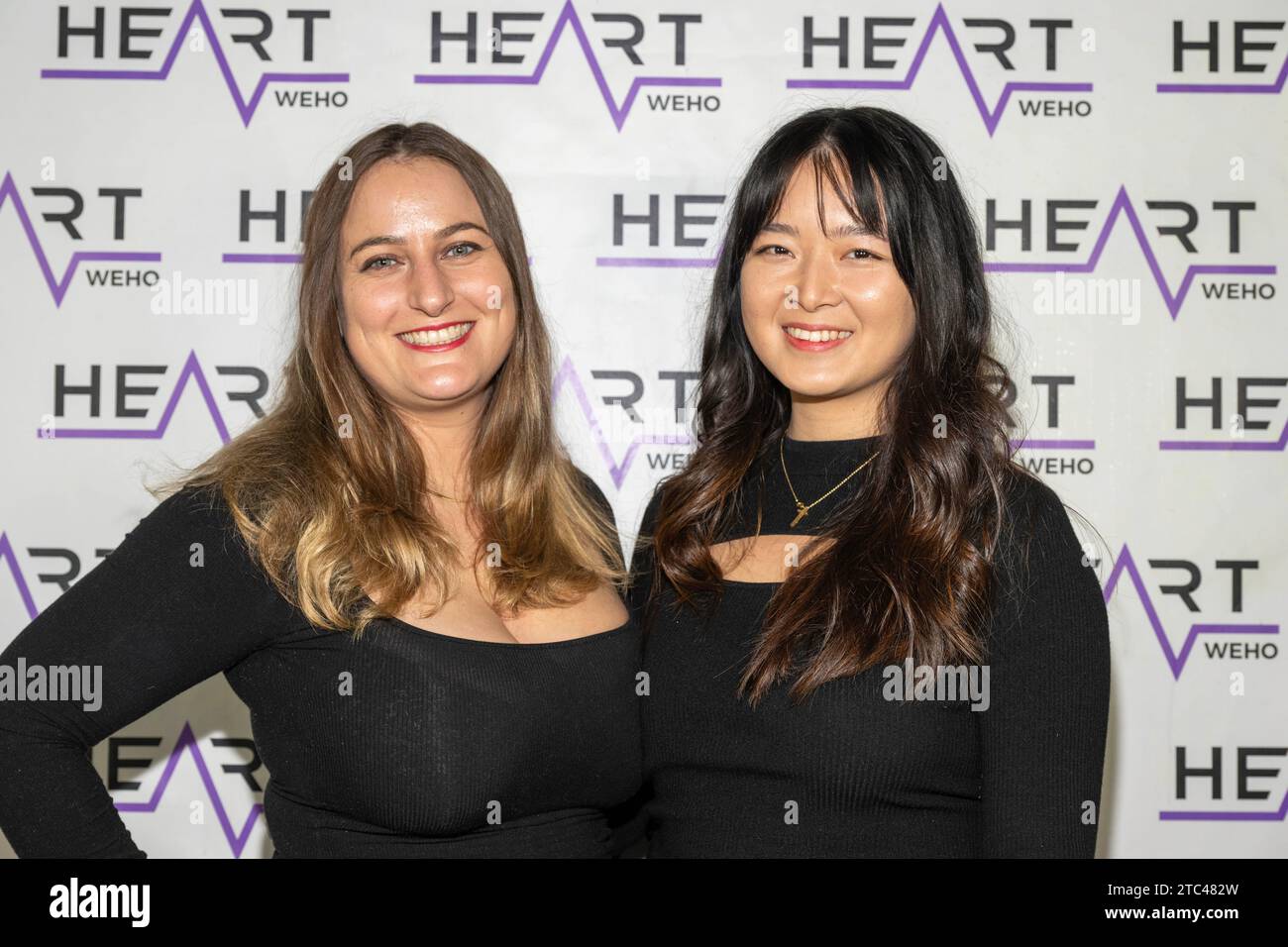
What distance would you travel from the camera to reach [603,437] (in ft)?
9.14

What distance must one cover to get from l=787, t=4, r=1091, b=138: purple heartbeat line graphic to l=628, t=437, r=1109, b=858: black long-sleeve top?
1466 millimetres

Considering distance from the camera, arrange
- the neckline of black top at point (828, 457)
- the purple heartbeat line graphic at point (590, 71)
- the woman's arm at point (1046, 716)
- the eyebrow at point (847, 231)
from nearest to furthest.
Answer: the woman's arm at point (1046, 716), the eyebrow at point (847, 231), the neckline of black top at point (828, 457), the purple heartbeat line graphic at point (590, 71)

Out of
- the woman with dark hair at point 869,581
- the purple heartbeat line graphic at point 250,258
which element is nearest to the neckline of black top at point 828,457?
the woman with dark hair at point 869,581

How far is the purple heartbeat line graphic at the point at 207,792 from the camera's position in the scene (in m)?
2.73

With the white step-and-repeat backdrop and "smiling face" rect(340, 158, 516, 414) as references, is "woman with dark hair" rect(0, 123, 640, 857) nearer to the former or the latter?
"smiling face" rect(340, 158, 516, 414)

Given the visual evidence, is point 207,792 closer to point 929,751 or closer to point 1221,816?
point 929,751

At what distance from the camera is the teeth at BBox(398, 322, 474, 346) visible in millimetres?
1777

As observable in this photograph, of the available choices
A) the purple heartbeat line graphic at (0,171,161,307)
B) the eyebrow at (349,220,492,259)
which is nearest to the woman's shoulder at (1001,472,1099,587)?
the eyebrow at (349,220,492,259)

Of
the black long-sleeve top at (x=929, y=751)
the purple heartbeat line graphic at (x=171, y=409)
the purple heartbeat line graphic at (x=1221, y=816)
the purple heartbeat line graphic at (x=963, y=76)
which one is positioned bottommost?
the purple heartbeat line graphic at (x=1221, y=816)

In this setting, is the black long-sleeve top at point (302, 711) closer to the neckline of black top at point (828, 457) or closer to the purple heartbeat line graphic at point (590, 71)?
the neckline of black top at point (828, 457)

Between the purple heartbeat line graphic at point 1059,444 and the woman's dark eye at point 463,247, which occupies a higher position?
the woman's dark eye at point 463,247

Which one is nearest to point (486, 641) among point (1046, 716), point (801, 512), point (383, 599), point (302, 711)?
point (383, 599)

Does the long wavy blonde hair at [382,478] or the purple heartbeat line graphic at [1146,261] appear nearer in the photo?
the long wavy blonde hair at [382,478]

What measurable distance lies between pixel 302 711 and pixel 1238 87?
275 centimetres
